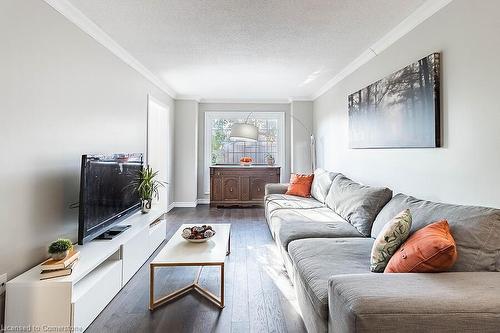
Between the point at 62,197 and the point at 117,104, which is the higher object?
the point at 117,104

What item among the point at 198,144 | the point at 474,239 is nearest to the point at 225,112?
the point at 198,144

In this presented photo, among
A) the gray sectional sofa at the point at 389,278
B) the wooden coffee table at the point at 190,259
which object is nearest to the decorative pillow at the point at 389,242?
the gray sectional sofa at the point at 389,278

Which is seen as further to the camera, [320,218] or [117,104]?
[117,104]

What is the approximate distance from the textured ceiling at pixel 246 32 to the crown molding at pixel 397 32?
63mm

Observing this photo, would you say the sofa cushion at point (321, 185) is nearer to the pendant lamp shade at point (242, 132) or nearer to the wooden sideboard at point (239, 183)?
the wooden sideboard at point (239, 183)

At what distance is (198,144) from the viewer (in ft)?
22.1

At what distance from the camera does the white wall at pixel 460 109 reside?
6.10ft

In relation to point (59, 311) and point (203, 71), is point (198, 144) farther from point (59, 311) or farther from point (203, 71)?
point (59, 311)

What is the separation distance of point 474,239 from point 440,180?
0.85 m

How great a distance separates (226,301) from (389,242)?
134cm

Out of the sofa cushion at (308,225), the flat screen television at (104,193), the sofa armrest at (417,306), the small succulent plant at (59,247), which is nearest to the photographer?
the sofa armrest at (417,306)

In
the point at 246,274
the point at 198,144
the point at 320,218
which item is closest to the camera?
the point at 246,274

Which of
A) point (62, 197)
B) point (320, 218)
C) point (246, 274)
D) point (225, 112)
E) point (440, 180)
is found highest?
point (225, 112)

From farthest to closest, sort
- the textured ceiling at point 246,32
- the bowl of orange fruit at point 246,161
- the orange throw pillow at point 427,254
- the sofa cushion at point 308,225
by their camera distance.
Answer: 1. the bowl of orange fruit at point 246,161
2. the sofa cushion at point 308,225
3. the textured ceiling at point 246,32
4. the orange throw pillow at point 427,254
